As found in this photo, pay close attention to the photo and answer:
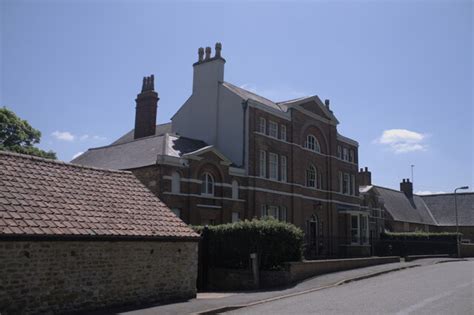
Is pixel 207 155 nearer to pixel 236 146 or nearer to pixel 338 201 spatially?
pixel 236 146

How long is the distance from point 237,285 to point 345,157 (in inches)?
1080

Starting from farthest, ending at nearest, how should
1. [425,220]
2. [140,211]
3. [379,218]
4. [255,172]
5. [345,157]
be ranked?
[425,220], [379,218], [345,157], [255,172], [140,211]

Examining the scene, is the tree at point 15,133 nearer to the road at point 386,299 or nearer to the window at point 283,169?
the window at point 283,169

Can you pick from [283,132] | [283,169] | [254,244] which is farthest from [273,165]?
[254,244]

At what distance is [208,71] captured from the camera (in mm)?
37906

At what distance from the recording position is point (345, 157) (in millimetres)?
47156

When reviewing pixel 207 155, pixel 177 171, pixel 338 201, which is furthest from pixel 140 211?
pixel 338 201

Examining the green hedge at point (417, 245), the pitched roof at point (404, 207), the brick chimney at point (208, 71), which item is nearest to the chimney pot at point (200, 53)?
the brick chimney at point (208, 71)

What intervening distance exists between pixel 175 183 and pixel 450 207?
177 ft

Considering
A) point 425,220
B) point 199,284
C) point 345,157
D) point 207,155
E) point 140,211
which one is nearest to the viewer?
point 140,211

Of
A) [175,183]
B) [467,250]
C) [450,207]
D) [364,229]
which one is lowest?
[467,250]

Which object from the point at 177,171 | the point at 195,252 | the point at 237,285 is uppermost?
the point at 177,171

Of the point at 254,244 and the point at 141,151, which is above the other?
the point at 141,151

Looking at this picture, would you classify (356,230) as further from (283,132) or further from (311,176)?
(283,132)
